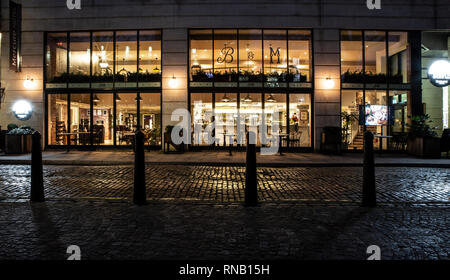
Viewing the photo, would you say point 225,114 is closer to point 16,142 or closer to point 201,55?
point 201,55

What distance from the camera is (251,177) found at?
518 cm

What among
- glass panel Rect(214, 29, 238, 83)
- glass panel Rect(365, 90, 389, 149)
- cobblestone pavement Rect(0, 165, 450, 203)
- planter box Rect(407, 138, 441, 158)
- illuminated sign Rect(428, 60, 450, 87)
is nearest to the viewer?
cobblestone pavement Rect(0, 165, 450, 203)

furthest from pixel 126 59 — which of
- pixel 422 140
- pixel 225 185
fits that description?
pixel 422 140

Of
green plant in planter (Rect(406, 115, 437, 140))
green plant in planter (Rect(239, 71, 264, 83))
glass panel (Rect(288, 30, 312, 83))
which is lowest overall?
green plant in planter (Rect(406, 115, 437, 140))

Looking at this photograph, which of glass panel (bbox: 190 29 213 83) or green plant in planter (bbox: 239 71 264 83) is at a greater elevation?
glass panel (bbox: 190 29 213 83)

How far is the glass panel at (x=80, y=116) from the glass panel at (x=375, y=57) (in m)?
14.0

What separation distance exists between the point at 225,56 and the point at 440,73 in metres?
10.3

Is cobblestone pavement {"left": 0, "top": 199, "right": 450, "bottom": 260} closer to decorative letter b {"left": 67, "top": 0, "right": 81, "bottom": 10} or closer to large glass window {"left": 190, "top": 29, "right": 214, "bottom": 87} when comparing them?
large glass window {"left": 190, "top": 29, "right": 214, "bottom": 87}

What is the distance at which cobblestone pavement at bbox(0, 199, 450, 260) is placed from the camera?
313 centimetres

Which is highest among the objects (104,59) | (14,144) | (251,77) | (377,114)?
(104,59)

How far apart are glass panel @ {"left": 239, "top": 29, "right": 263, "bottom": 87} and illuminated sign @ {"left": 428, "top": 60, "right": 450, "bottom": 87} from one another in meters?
8.18

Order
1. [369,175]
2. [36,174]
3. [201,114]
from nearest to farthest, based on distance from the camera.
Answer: [369,175]
[36,174]
[201,114]

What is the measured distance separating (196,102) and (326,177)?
9151 mm

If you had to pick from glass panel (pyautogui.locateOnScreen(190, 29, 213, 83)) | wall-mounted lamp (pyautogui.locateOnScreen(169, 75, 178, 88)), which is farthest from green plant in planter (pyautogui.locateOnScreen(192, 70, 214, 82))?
wall-mounted lamp (pyautogui.locateOnScreen(169, 75, 178, 88))
